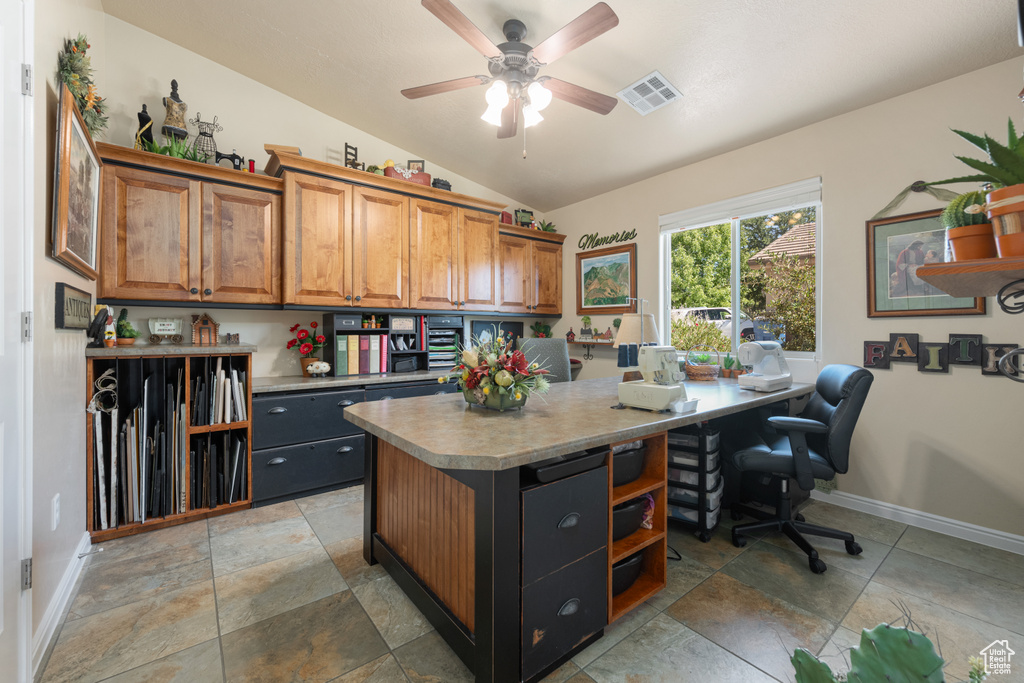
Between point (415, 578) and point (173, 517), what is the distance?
184 centimetres

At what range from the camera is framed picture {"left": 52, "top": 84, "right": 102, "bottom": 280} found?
68.1 inches

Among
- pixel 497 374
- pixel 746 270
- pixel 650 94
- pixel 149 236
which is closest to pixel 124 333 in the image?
pixel 149 236

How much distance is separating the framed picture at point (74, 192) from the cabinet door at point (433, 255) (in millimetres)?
1973

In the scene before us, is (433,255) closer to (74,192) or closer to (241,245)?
(241,245)

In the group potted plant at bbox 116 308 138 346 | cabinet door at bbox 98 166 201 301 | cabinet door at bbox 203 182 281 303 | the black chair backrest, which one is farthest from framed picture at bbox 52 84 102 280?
the black chair backrest

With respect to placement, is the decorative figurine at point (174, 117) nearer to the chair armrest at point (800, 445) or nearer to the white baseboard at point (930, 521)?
the chair armrest at point (800, 445)

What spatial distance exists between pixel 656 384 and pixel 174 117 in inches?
144

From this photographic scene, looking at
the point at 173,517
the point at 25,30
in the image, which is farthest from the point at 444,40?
the point at 173,517

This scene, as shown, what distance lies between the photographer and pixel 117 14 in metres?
2.92

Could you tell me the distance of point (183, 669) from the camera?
1.52 metres

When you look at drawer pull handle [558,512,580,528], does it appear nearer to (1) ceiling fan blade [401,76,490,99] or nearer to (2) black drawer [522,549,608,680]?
(2) black drawer [522,549,608,680]

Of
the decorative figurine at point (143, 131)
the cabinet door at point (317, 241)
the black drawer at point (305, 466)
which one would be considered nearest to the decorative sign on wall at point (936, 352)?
the black drawer at point (305, 466)

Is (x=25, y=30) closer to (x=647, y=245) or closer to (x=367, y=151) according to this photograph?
(x=367, y=151)

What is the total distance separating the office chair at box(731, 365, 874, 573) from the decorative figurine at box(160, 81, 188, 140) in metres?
4.15
